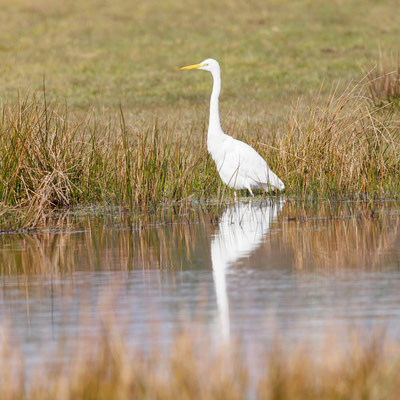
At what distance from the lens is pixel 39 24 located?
41719 mm

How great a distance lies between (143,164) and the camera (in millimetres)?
10539

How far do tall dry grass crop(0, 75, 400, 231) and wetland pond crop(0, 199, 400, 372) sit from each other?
0.45 metres

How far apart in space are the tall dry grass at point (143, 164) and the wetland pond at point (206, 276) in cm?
45

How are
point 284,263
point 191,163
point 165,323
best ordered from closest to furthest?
1. point 165,323
2. point 284,263
3. point 191,163

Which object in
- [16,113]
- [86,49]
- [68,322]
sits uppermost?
[86,49]

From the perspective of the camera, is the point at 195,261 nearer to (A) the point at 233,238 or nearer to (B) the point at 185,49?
(A) the point at 233,238

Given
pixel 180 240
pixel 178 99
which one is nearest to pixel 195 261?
pixel 180 240

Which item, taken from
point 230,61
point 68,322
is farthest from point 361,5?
point 68,322

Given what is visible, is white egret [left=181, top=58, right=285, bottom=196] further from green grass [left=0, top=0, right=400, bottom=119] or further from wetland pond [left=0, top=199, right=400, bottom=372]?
green grass [left=0, top=0, right=400, bottom=119]

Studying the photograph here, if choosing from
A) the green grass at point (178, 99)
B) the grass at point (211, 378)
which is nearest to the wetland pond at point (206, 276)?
the grass at point (211, 378)

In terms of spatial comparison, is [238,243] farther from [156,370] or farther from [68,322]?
[156,370]

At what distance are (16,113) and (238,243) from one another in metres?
3.49

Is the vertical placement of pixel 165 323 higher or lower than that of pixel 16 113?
lower

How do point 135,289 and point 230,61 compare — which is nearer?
point 135,289
